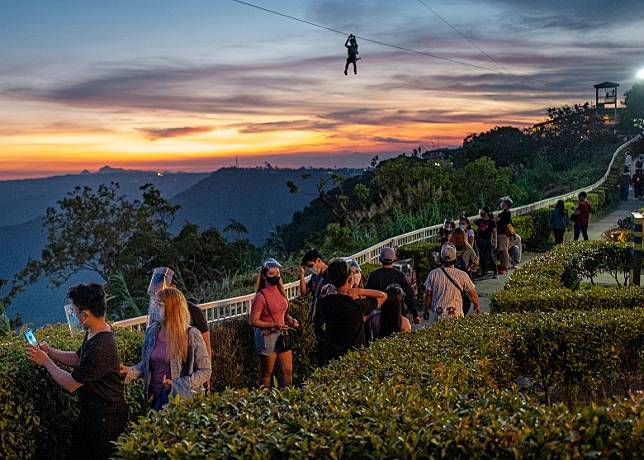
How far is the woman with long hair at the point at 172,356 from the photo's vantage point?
545 centimetres

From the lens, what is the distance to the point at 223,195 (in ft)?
359

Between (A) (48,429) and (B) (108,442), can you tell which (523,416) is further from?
(A) (48,429)

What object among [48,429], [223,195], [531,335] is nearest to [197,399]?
[48,429]

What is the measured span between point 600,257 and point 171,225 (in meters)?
21.3

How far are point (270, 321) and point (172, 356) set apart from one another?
2.37 metres

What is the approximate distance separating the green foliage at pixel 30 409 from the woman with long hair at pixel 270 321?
1.85m

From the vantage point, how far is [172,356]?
5.53m

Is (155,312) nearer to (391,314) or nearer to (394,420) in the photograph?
(394,420)

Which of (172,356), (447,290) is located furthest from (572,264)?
(172,356)

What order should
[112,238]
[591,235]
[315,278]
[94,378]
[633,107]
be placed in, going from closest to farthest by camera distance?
[94,378] < [315,278] < [591,235] < [112,238] < [633,107]

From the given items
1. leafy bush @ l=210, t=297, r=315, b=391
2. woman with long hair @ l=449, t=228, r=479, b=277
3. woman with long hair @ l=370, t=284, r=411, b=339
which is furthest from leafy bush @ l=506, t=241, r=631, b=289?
woman with long hair @ l=370, t=284, r=411, b=339

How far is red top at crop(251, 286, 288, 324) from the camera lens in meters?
7.77

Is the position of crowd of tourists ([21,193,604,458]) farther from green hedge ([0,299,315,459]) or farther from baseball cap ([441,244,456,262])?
green hedge ([0,299,315,459])

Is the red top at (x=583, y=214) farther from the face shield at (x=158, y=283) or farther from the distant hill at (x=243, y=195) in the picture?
the distant hill at (x=243, y=195)
